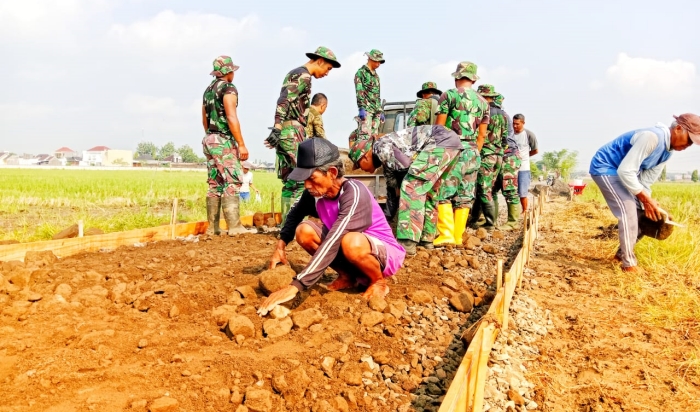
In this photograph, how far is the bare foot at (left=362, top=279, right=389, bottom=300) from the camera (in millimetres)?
3070

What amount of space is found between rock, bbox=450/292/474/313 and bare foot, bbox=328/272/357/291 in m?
0.65

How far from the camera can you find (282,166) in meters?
5.29

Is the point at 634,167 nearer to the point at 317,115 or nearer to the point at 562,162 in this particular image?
the point at 317,115

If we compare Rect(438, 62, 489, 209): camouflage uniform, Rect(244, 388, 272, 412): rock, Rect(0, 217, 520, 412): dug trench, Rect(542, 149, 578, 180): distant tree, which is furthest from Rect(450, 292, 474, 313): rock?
Rect(542, 149, 578, 180): distant tree

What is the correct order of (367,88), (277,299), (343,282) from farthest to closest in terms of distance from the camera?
(367,88) < (343,282) < (277,299)

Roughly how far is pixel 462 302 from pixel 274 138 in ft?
9.19

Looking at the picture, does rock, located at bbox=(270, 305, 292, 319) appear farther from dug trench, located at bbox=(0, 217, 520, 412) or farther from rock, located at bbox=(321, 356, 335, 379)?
rock, located at bbox=(321, 356, 335, 379)

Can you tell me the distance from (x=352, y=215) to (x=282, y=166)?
264 cm

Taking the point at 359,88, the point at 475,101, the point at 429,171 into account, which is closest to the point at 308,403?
the point at 429,171

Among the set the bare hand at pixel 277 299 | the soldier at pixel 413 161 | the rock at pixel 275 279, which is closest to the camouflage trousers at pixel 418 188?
the soldier at pixel 413 161

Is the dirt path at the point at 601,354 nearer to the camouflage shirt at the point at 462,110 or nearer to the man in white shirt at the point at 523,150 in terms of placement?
the camouflage shirt at the point at 462,110

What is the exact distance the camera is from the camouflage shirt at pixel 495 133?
6.29 m

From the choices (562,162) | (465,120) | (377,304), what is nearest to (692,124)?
(465,120)

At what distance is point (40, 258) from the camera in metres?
3.72
